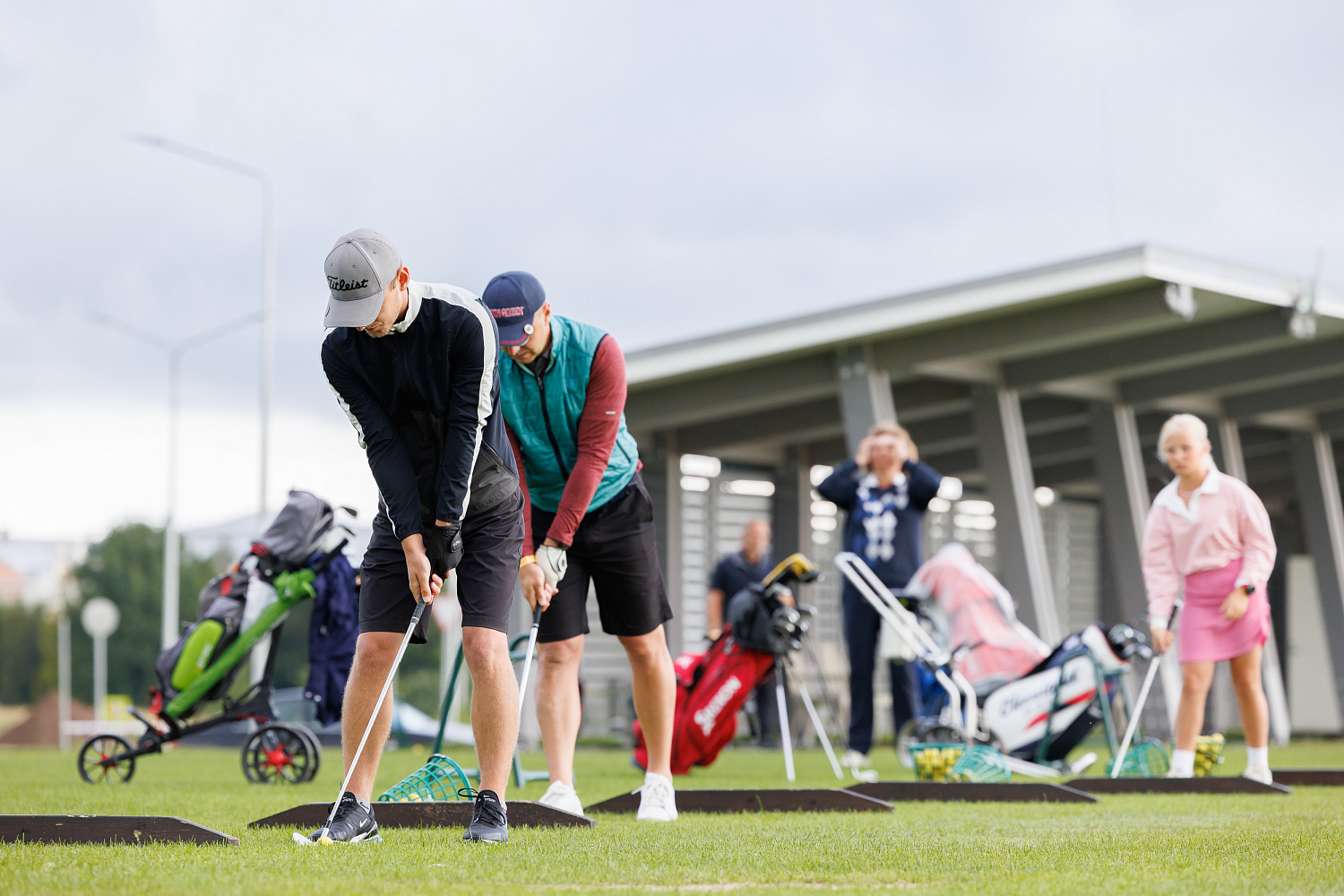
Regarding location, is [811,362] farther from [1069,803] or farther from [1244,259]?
[1069,803]

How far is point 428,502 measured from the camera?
390 centimetres

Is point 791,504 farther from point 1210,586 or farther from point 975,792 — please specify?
point 975,792

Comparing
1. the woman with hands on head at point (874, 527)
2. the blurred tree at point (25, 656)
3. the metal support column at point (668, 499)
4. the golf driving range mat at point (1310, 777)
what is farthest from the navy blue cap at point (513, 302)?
the blurred tree at point (25, 656)

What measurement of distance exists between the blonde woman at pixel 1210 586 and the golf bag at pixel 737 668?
1930mm

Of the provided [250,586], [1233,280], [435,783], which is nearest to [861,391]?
[1233,280]

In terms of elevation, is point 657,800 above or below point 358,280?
below

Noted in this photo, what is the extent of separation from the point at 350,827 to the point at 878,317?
26.1 ft

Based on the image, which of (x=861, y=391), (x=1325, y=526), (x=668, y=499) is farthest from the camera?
(x=1325, y=526)

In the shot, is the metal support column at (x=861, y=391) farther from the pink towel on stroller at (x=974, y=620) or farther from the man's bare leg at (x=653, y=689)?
the man's bare leg at (x=653, y=689)

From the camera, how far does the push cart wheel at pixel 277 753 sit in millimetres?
7281

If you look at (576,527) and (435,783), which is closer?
(576,527)

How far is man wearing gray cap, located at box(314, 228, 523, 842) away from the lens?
3.75 metres

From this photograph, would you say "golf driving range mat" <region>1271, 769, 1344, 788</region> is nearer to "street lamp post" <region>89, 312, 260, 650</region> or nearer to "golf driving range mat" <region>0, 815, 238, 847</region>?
"golf driving range mat" <region>0, 815, 238, 847</region>

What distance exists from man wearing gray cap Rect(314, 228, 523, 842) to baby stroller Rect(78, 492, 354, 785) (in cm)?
366
